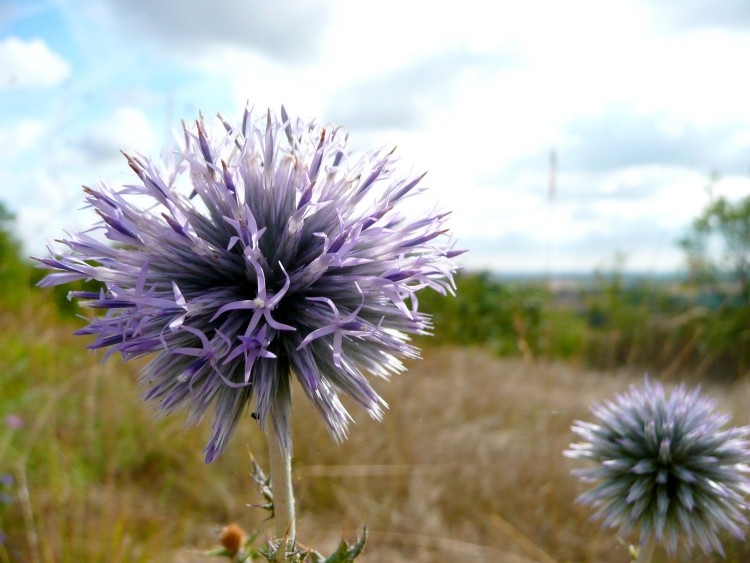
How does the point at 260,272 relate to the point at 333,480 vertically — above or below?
above

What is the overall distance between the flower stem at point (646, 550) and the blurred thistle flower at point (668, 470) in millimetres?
14

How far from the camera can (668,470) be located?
1.92 m

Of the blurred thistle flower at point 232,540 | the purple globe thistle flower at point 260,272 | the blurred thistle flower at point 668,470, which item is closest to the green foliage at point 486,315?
the blurred thistle flower at point 668,470

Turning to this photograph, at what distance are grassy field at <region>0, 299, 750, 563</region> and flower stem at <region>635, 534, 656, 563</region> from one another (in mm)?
1707

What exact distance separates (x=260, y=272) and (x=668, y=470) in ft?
4.94

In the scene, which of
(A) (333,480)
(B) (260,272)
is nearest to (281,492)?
(B) (260,272)

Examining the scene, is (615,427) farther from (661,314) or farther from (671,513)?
(661,314)

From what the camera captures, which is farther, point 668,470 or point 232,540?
point 668,470

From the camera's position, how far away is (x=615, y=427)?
2.00m

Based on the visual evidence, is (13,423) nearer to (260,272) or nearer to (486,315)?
(260,272)

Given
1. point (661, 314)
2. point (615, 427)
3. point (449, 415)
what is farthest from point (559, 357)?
point (615, 427)

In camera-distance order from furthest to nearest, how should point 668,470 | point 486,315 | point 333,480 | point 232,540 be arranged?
1. point 486,315
2. point 333,480
3. point 668,470
4. point 232,540

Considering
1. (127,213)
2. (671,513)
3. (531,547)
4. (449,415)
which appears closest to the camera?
(127,213)

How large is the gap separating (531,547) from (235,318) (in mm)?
3346
